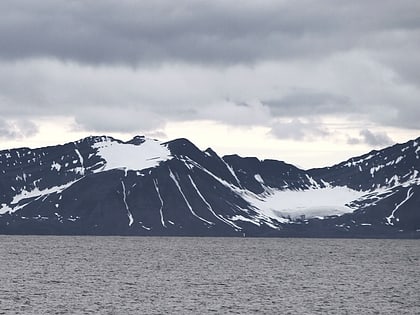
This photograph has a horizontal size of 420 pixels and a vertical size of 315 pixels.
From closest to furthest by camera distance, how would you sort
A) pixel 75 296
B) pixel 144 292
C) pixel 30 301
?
pixel 30 301, pixel 75 296, pixel 144 292

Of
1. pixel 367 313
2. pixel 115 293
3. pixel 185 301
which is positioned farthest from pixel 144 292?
pixel 367 313

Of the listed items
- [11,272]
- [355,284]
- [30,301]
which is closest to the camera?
[30,301]

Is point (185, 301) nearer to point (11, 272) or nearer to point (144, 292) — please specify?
point (144, 292)

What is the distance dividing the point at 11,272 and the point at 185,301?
226ft

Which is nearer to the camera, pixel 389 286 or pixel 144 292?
pixel 144 292

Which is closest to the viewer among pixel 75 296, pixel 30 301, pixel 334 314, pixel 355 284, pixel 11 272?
pixel 334 314

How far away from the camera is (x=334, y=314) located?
418ft

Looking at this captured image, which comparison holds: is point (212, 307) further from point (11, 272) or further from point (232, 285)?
point (11, 272)

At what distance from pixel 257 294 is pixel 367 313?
99.7 feet

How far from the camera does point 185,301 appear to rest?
466 feet

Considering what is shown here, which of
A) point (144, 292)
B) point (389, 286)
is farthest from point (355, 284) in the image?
point (144, 292)

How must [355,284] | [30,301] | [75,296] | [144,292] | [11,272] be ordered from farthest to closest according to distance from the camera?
[11,272], [355,284], [144,292], [75,296], [30,301]

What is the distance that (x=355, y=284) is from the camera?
594 ft

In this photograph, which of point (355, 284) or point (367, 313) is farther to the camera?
point (355, 284)
